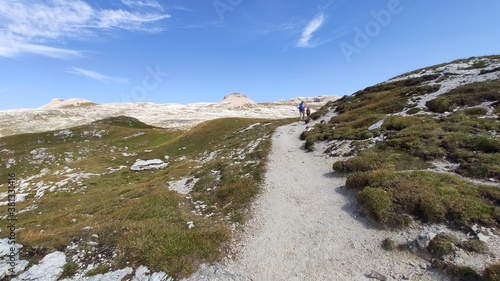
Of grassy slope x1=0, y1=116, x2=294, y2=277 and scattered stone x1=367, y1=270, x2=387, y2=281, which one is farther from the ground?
grassy slope x1=0, y1=116, x2=294, y2=277

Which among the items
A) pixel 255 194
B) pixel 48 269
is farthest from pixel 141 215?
pixel 255 194

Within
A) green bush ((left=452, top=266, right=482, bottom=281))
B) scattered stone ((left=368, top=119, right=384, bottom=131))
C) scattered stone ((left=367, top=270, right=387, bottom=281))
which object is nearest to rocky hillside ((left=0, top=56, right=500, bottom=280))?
→ green bush ((left=452, top=266, right=482, bottom=281))

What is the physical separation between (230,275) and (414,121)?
27.8 m

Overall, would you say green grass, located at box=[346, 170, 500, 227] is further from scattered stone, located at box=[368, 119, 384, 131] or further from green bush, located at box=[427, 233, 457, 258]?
scattered stone, located at box=[368, 119, 384, 131]

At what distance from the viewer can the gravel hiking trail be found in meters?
10.6

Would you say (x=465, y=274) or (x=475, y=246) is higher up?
(x=475, y=246)

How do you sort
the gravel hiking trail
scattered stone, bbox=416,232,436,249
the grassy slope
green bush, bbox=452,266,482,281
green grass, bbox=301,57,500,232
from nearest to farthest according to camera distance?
1. green bush, bbox=452,266,482,281
2. the gravel hiking trail
3. scattered stone, bbox=416,232,436,249
4. green grass, bbox=301,57,500,232
5. the grassy slope

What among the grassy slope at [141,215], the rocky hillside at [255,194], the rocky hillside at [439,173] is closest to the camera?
the rocky hillside at [439,173]

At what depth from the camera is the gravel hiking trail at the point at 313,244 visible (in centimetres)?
1056

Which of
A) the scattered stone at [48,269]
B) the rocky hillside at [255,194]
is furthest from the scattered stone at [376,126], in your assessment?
the scattered stone at [48,269]

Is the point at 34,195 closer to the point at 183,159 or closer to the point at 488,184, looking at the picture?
the point at 183,159

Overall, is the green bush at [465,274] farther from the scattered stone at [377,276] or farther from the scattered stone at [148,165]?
the scattered stone at [148,165]

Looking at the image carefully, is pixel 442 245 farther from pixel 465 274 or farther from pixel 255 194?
pixel 255 194

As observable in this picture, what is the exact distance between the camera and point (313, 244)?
41.9ft
